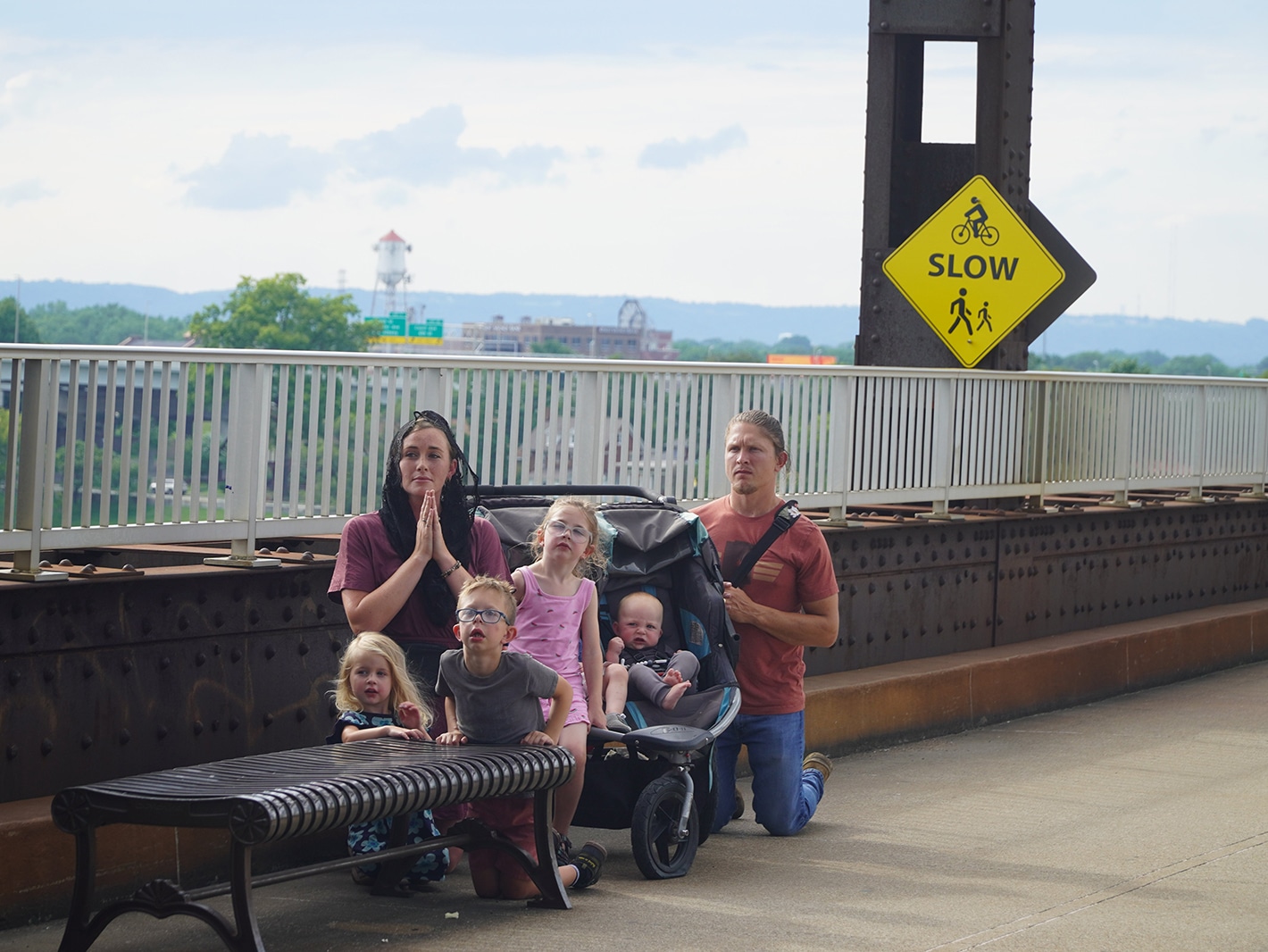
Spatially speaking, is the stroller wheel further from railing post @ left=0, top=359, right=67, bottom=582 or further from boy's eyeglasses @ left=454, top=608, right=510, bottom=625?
railing post @ left=0, top=359, right=67, bottom=582

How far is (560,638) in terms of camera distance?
6605 millimetres

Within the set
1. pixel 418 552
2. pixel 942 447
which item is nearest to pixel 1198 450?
pixel 942 447

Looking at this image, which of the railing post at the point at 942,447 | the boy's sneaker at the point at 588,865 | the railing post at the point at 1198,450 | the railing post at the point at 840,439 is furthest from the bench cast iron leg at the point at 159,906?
the railing post at the point at 1198,450

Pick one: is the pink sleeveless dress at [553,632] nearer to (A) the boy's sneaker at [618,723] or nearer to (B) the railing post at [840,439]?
(A) the boy's sneaker at [618,723]

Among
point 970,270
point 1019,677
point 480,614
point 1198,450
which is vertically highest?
point 970,270

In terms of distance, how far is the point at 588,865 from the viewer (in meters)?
6.50

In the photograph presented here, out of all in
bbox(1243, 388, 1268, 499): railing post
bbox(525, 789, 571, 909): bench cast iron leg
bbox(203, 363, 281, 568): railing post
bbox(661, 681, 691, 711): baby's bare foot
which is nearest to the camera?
bbox(525, 789, 571, 909): bench cast iron leg

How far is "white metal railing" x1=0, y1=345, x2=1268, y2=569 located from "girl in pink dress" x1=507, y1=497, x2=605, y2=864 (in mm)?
1245

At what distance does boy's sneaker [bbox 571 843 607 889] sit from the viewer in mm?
6480

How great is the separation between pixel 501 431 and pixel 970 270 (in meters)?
4.62

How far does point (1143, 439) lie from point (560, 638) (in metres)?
8.17

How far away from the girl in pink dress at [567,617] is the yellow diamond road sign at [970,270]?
230 inches

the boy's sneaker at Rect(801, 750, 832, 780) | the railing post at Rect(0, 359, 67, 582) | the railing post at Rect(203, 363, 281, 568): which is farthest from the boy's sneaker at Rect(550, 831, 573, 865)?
the railing post at Rect(0, 359, 67, 582)

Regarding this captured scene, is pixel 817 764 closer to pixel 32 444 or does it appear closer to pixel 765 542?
pixel 765 542
